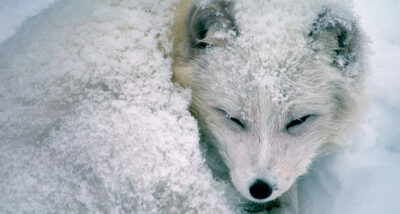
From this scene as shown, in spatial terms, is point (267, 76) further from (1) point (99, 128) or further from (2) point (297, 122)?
(1) point (99, 128)

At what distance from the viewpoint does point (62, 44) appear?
203 centimetres

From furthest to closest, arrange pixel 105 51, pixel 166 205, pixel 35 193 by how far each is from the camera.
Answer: pixel 105 51 < pixel 166 205 < pixel 35 193

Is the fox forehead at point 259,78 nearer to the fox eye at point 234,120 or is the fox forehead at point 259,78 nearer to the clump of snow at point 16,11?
the fox eye at point 234,120

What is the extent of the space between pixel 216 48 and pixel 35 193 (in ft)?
4.15

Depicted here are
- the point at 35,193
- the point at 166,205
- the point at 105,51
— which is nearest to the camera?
the point at 35,193

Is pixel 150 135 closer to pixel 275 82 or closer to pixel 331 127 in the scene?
pixel 275 82

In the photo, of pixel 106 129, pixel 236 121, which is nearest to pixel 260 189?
pixel 236 121

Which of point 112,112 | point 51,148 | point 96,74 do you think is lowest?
point 51,148

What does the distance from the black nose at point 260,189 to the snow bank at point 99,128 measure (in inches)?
7.7

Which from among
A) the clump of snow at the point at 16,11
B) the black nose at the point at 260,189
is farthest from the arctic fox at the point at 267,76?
the clump of snow at the point at 16,11

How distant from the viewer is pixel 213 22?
79.0 inches

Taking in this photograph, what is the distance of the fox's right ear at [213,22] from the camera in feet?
6.50

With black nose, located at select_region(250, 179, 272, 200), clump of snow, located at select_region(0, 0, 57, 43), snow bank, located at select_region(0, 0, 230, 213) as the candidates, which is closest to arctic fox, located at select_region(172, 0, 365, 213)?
black nose, located at select_region(250, 179, 272, 200)

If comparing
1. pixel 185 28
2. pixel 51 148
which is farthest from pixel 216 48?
pixel 51 148
